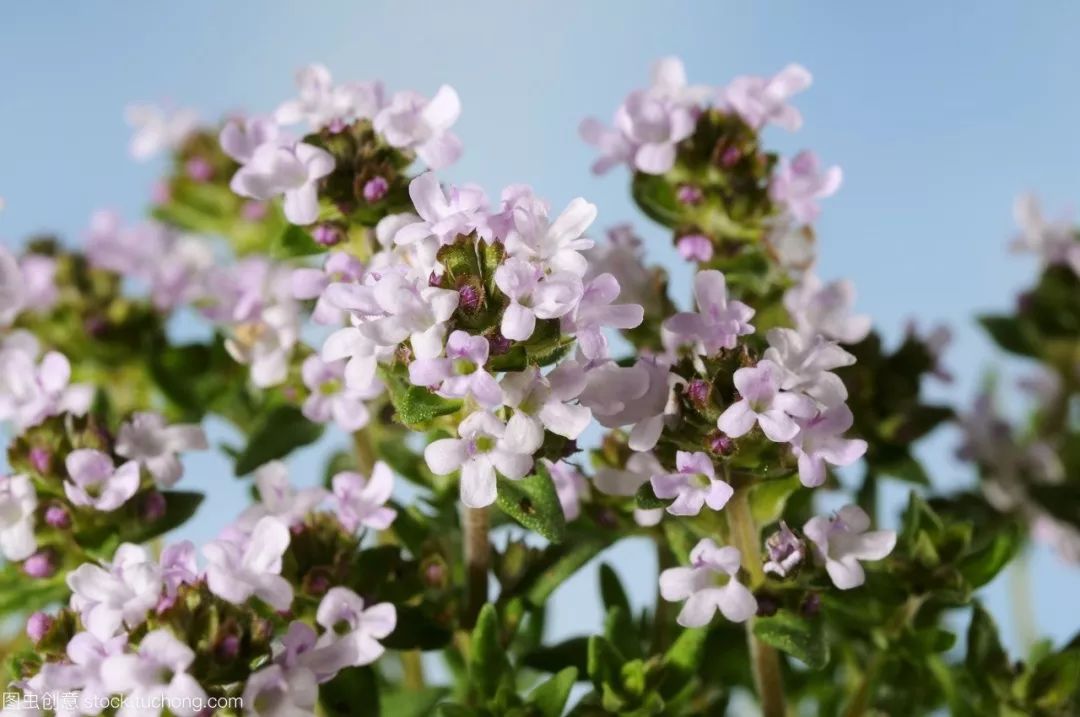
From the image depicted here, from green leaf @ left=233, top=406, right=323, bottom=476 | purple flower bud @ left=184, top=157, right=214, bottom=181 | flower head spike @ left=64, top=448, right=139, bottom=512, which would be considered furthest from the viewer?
purple flower bud @ left=184, top=157, right=214, bottom=181

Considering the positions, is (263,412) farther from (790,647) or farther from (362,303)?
(790,647)

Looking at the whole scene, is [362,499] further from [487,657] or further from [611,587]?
[611,587]

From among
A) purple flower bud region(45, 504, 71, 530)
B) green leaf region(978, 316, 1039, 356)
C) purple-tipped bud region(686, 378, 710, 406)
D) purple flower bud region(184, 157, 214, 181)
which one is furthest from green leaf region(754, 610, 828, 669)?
purple flower bud region(184, 157, 214, 181)

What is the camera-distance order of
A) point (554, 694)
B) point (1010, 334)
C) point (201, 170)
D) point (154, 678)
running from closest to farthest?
point (154, 678), point (554, 694), point (1010, 334), point (201, 170)

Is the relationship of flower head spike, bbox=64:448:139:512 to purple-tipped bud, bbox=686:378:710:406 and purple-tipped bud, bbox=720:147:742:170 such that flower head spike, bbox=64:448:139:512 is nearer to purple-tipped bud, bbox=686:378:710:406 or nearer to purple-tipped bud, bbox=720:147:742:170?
purple-tipped bud, bbox=686:378:710:406

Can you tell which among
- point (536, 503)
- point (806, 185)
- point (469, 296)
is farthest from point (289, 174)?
point (806, 185)

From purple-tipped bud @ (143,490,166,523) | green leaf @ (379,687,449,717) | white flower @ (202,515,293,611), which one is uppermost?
white flower @ (202,515,293,611)
